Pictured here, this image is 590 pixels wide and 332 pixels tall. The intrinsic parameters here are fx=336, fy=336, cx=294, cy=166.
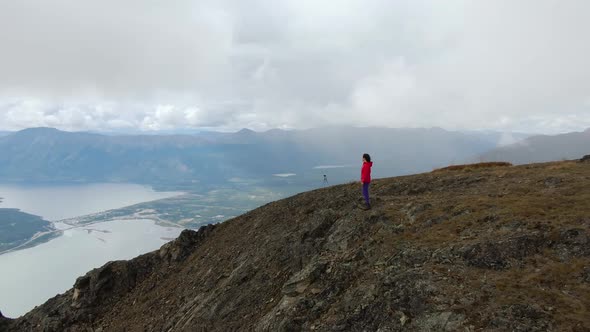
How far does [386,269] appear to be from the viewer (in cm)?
1405

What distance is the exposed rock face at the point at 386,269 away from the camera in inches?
423

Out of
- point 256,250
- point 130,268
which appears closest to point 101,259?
point 130,268

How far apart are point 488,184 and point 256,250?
15754 mm

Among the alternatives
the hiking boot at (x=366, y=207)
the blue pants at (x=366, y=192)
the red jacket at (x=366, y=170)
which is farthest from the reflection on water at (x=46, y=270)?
the red jacket at (x=366, y=170)

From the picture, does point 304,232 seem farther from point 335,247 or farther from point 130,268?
point 130,268

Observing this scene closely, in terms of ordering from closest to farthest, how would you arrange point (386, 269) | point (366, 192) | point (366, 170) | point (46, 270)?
1. point (386, 269)
2. point (366, 170)
3. point (366, 192)
4. point (46, 270)

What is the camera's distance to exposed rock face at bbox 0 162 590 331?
35.2 feet

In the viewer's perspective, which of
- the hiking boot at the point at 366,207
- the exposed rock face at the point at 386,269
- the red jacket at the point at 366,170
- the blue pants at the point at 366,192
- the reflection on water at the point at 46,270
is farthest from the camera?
the reflection on water at the point at 46,270

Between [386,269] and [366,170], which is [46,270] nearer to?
[366,170]

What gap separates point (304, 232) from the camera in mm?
21859

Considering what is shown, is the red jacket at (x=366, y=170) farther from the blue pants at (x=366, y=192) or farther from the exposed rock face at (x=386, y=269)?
the exposed rock face at (x=386, y=269)

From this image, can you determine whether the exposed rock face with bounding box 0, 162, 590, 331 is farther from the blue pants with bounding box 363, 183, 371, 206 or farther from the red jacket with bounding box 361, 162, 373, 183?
the red jacket with bounding box 361, 162, 373, 183

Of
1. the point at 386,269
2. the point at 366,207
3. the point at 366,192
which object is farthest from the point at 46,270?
the point at 386,269

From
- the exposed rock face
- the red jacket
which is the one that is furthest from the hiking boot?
the red jacket
